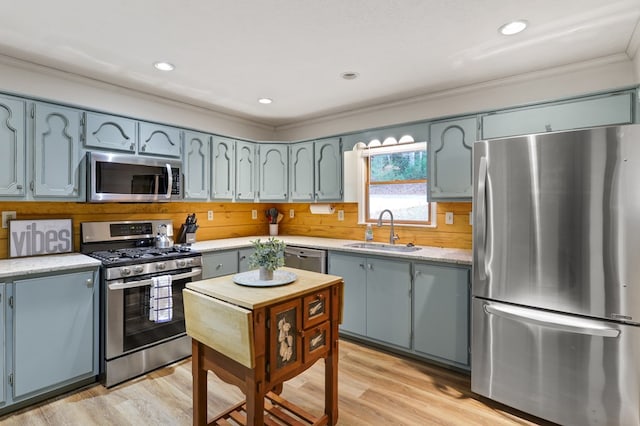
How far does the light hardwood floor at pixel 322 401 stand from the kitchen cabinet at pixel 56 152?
5.01 feet

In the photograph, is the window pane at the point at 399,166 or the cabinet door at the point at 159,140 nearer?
the cabinet door at the point at 159,140

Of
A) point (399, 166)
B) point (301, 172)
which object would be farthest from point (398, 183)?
point (301, 172)

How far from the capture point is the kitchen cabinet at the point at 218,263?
10.9 feet

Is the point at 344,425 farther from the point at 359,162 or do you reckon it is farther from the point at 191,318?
the point at 359,162

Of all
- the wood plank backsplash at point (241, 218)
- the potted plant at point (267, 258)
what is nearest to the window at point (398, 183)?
the wood plank backsplash at point (241, 218)

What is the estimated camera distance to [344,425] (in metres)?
2.13

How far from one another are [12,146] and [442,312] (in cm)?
347

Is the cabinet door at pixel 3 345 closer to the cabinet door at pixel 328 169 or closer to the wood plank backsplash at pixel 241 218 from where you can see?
the wood plank backsplash at pixel 241 218

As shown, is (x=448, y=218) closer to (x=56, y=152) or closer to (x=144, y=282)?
(x=144, y=282)

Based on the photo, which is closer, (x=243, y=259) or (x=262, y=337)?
(x=262, y=337)

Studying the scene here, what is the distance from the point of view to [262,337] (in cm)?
168

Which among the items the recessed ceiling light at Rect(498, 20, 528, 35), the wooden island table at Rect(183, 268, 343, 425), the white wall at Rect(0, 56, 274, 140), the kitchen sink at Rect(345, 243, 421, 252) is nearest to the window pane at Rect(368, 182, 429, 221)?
the kitchen sink at Rect(345, 243, 421, 252)

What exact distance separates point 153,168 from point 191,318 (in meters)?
1.76

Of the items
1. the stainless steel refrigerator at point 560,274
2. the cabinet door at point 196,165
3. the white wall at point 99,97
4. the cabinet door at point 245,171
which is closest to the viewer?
the stainless steel refrigerator at point 560,274
